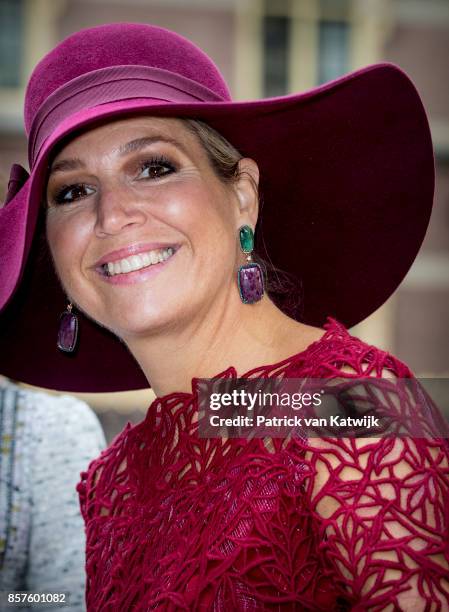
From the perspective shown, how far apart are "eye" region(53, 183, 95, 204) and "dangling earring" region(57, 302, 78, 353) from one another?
0.38 m

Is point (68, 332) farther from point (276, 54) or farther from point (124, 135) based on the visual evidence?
point (276, 54)

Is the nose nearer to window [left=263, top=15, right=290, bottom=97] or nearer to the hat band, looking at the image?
the hat band

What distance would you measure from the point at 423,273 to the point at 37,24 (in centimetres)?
526

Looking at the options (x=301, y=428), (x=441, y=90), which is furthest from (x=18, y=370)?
(x=441, y=90)

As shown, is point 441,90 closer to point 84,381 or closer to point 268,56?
point 268,56

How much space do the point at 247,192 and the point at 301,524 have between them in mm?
801

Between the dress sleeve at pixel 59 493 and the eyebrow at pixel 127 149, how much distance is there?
3.26ft

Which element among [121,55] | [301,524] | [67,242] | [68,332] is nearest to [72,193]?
[67,242]

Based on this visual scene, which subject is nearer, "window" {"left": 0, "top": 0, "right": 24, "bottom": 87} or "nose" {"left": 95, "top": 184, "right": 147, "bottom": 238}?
"nose" {"left": 95, "top": 184, "right": 147, "bottom": 238}

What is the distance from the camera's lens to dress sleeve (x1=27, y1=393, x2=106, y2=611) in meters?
2.39

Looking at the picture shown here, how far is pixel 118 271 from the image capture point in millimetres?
1784

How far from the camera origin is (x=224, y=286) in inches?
71.0

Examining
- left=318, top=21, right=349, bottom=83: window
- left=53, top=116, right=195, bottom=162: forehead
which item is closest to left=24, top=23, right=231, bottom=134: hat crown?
left=53, top=116, right=195, bottom=162: forehead

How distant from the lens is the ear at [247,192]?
1.89 metres
